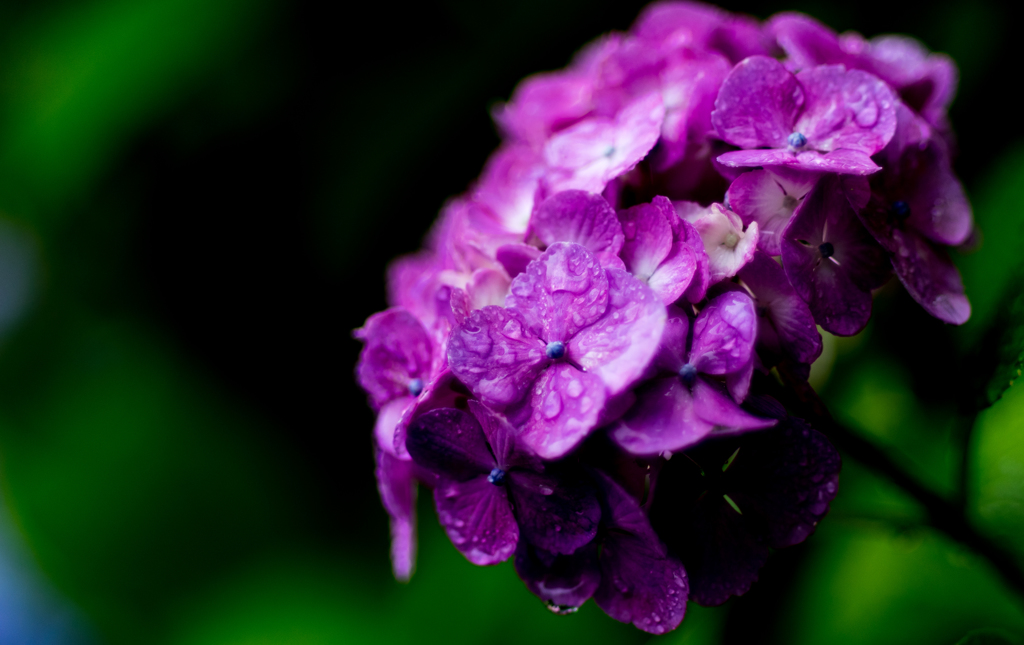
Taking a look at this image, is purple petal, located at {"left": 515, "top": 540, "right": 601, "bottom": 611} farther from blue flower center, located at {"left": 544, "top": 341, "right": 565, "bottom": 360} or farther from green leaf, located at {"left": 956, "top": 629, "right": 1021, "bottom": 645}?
green leaf, located at {"left": 956, "top": 629, "right": 1021, "bottom": 645}

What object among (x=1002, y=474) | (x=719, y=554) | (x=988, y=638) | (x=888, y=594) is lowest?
(x=888, y=594)

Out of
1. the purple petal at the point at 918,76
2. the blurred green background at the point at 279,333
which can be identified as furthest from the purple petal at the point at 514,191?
the blurred green background at the point at 279,333

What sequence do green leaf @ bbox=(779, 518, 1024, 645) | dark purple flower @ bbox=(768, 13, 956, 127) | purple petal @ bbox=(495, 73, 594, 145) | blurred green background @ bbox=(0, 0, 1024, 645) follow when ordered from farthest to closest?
blurred green background @ bbox=(0, 0, 1024, 645)
green leaf @ bbox=(779, 518, 1024, 645)
purple petal @ bbox=(495, 73, 594, 145)
dark purple flower @ bbox=(768, 13, 956, 127)

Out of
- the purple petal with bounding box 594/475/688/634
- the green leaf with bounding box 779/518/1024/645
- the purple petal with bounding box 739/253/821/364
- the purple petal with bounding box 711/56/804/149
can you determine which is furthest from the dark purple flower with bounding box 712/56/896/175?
the green leaf with bounding box 779/518/1024/645

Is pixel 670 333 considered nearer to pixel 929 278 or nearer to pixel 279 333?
pixel 929 278

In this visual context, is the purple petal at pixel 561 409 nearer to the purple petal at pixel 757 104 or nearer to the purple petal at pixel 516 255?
the purple petal at pixel 516 255

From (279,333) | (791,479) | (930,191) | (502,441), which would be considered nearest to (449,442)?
(502,441)
